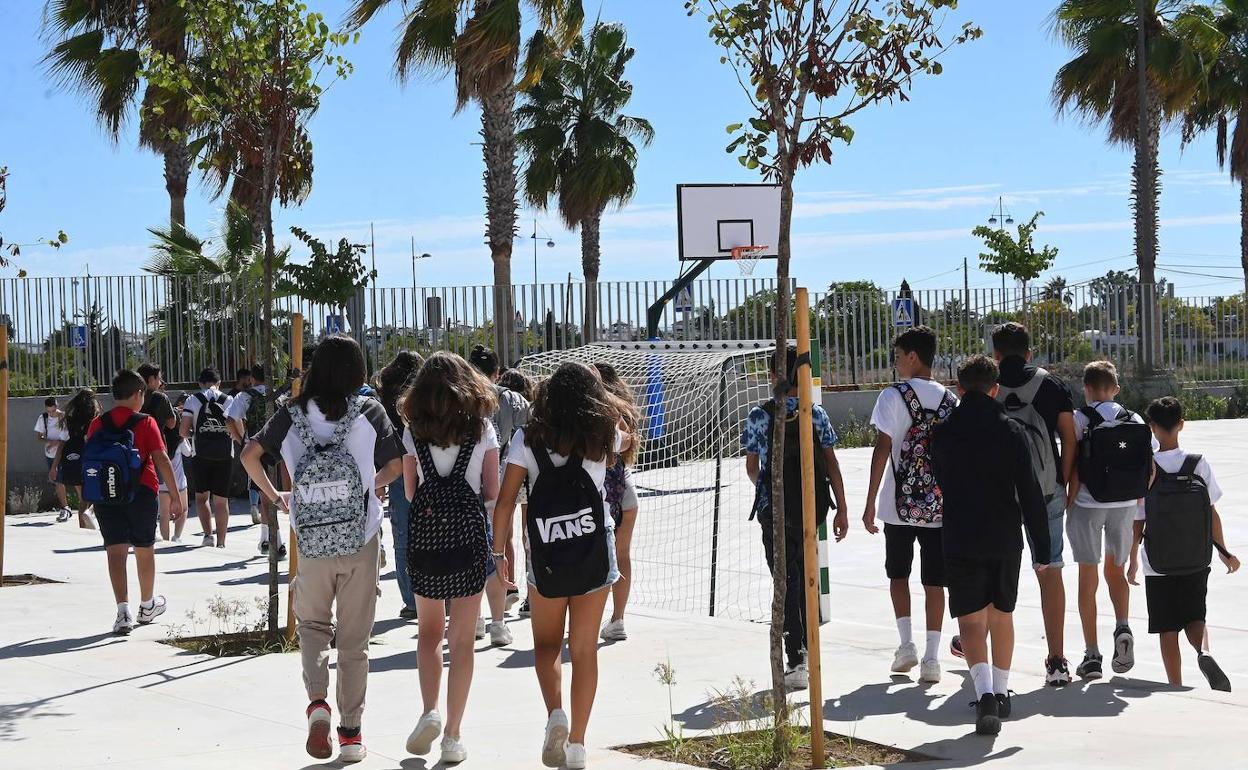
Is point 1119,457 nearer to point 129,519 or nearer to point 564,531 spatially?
point 564,531

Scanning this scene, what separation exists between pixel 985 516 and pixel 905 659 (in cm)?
138

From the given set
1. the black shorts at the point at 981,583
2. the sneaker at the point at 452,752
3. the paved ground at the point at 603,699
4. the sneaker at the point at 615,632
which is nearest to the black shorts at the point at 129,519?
the paved ground at the point at 603,699

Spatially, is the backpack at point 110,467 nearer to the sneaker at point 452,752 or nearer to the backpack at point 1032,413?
the sneaker at point 452,752

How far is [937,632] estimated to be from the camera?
25.2ft

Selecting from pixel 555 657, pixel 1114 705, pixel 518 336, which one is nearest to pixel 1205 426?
pixel 518 336

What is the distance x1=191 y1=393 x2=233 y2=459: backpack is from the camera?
1429 cm

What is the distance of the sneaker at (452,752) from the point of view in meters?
6.11

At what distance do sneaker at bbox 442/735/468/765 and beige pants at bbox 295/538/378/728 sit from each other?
465 millimetres

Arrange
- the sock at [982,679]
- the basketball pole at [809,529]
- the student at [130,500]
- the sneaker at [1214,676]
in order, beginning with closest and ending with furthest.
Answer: the basketball pole at [809,529]
the sock at [982,679]
the sneaker at [1214,676]
the student at [130,500]

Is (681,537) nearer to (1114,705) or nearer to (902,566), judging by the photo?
(902,566)

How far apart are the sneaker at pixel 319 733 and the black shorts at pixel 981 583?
9.29ft

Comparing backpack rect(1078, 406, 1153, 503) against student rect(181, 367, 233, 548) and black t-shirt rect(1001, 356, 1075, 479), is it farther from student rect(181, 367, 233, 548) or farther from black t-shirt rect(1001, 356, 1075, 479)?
student rect(181, 367, 233, 548)

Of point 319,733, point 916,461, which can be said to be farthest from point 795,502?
point 319,733

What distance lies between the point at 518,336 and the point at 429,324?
1524mm
